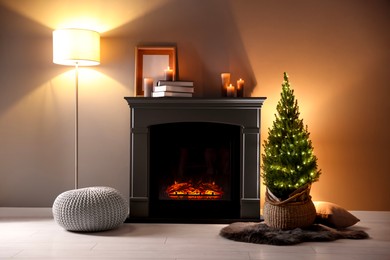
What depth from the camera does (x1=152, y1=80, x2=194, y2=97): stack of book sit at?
394cm

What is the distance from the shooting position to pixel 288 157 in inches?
139

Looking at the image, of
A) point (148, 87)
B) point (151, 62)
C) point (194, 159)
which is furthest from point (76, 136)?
point (194, 159)

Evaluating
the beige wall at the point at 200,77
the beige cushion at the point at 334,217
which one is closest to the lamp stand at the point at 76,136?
the beige wall at the point at 200,77

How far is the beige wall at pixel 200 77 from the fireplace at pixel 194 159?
0.30 meters

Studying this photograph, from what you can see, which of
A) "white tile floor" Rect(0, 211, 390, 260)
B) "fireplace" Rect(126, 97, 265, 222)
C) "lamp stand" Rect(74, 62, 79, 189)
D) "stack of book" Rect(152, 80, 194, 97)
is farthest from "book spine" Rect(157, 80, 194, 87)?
"white tile floor" Rect(0, 211, 390, 260)

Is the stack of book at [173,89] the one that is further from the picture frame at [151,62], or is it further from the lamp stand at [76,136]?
the lamp stand at [76,136]

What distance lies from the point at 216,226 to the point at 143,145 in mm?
915

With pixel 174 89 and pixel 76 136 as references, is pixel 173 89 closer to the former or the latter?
pixel 174 89

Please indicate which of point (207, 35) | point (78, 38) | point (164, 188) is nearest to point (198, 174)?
point (164, 188)

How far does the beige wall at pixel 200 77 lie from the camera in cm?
418

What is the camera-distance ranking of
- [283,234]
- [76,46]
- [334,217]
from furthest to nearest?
1. [76,46]
2. [334,217]
3. [283,234]

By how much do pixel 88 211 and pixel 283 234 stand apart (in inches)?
55.7

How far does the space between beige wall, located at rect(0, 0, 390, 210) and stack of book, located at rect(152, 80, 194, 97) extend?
9.0 inches

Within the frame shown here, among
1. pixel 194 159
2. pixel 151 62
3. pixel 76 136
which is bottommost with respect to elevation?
pixel 194 159
